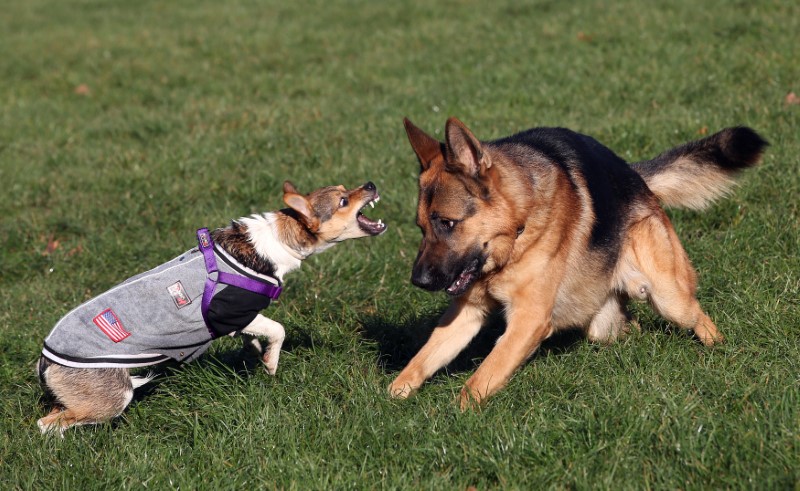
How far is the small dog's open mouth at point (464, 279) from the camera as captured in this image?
452cm

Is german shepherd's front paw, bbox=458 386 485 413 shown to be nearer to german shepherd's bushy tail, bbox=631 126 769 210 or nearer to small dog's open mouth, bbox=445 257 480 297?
small dog's open mouth, bbox=445 257 480 297

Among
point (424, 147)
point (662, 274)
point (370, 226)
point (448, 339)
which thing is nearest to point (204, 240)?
point (370, 226)

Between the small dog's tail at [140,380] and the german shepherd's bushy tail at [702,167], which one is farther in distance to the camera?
the german shepherd's bushy tail at [702,167]

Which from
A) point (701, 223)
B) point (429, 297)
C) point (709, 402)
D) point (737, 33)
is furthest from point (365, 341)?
point (737, 33)

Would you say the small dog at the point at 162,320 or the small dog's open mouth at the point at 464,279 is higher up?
the small dog's open mouth at the point at 464,279

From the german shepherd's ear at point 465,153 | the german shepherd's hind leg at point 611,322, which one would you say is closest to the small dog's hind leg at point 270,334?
the german shepherd's ear at point 465,153

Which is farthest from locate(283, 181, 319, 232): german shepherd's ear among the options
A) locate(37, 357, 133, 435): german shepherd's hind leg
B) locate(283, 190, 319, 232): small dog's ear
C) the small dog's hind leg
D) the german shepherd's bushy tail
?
the german shepherd's bushy tail

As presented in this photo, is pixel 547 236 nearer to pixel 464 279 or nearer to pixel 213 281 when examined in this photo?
pixel 464 279

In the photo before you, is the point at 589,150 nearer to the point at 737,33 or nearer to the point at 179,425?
the point at 179,425

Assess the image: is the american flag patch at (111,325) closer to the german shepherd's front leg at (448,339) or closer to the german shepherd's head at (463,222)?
the german shepherd's front leg at (448,339)

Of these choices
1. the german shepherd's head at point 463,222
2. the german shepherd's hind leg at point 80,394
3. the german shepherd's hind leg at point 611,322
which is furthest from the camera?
the german shepherd's hind leg at point 611,322

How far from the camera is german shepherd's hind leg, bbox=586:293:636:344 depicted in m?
5.22

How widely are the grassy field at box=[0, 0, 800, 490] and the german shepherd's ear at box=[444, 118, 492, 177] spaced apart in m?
1.25

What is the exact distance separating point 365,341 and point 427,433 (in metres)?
1.51
